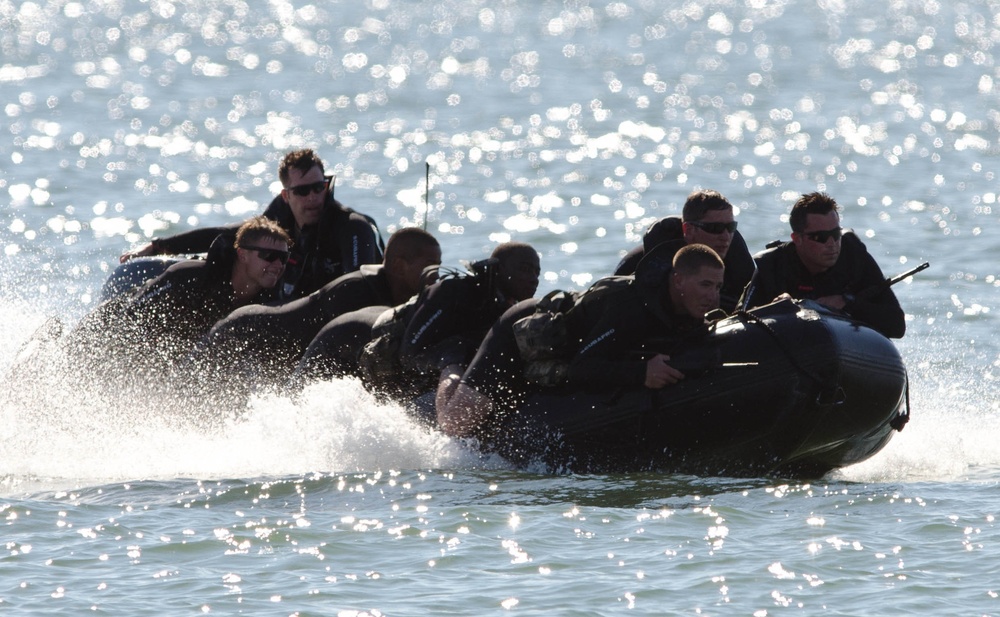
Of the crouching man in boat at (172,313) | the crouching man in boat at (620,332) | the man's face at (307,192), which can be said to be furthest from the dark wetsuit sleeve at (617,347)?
the man's face at (307,192)

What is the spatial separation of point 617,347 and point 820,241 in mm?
1406

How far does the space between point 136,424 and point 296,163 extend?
1799 mm

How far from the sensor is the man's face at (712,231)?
8750 millimetres

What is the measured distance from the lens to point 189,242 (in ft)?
35.4

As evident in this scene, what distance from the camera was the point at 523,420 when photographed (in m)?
8.52

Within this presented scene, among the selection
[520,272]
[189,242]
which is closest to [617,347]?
[520,272]

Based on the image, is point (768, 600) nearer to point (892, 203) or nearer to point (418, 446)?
point (418, 446)

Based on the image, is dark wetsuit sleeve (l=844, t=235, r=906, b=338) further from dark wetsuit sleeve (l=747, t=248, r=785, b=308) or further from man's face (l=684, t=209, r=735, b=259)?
man's face (l=684, t=209, r=735, b=259)

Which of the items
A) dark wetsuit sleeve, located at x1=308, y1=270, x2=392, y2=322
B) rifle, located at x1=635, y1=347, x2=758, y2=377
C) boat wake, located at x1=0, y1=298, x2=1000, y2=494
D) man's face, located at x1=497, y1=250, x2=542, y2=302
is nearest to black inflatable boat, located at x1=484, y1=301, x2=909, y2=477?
rifle, located at x1=635, y1=347, x2=758, y2=377

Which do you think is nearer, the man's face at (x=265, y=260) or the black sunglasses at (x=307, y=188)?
the man's face at (x=265, y=260)

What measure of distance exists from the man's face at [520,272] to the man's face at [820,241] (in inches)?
56.5

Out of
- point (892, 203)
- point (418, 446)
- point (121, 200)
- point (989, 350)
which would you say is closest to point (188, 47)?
point (121, 200)

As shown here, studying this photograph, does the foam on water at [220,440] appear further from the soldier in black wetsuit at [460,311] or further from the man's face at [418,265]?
the man's face at [418,265]

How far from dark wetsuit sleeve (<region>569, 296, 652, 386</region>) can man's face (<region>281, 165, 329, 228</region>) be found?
2566mm
